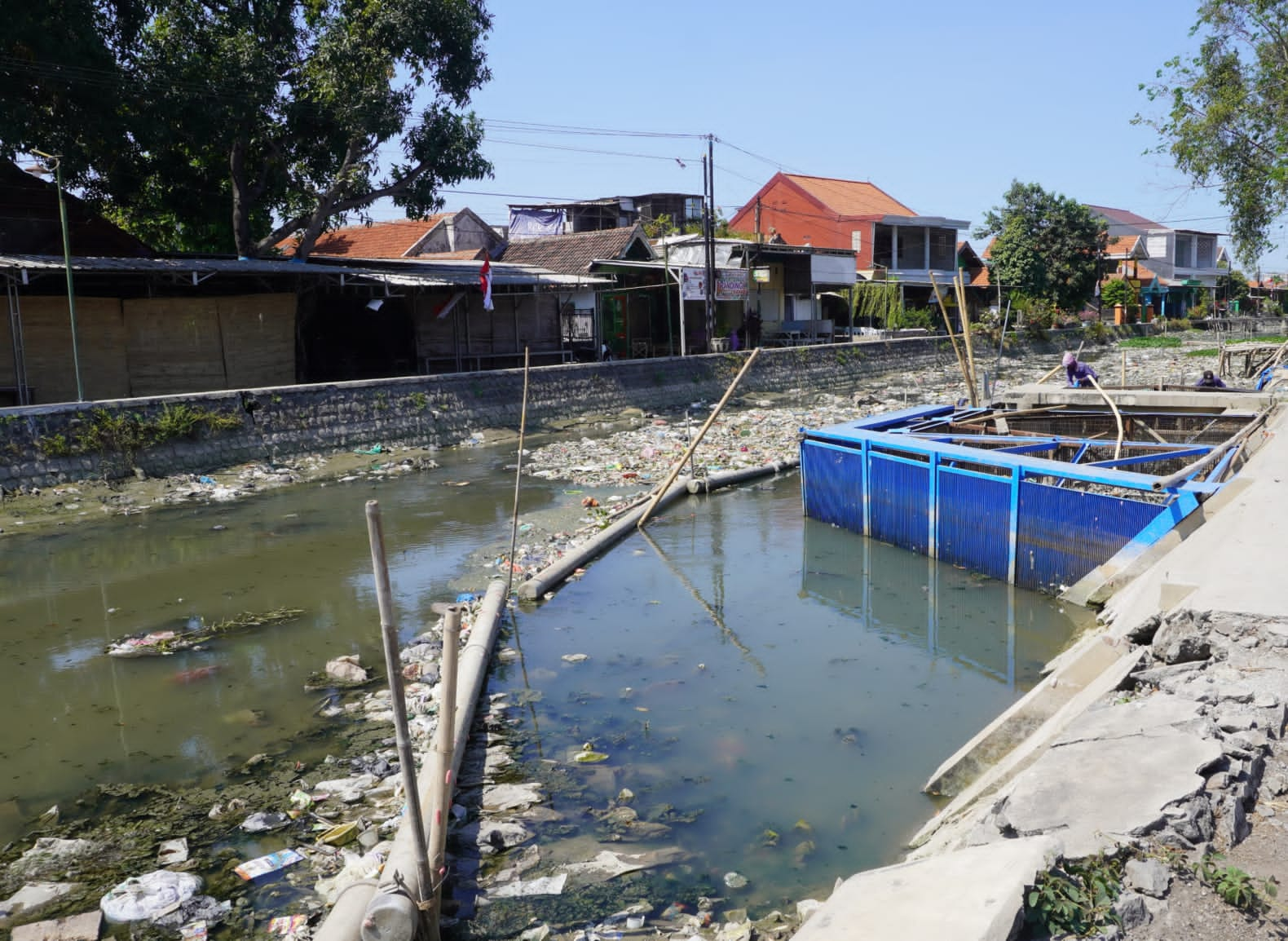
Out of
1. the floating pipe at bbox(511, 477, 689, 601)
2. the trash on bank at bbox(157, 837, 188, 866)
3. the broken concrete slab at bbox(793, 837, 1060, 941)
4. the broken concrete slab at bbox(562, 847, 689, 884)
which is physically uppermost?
the broken concrete slab at bbox(793, 837, 1060, 941)

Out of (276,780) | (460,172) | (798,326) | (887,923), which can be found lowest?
(276,780)

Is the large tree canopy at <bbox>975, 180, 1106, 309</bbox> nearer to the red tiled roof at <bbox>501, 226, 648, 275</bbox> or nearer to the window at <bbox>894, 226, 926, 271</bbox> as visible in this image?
the window at <bbox>894, 226, 926, 271</bbox>

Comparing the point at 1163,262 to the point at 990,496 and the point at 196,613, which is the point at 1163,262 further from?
the point at 196,613

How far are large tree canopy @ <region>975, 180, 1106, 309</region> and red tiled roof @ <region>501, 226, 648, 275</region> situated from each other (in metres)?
17.8

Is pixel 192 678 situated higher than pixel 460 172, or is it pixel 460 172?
pixel 460 172

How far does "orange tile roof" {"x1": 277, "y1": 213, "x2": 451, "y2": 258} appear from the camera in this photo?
29359 mm

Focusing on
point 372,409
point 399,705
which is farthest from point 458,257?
point 399,705

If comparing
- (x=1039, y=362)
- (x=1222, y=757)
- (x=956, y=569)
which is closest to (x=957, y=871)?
(x=1222, y=757)

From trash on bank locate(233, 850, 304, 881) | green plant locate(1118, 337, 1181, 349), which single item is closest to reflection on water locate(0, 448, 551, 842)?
trash on bank locate(233, 850, 304, 881)

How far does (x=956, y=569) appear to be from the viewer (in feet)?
31.6

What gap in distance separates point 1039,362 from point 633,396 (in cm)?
1906

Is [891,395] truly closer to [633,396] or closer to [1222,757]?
[633,396]

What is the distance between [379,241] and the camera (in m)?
30.1

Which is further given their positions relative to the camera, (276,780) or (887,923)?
(276,780)
